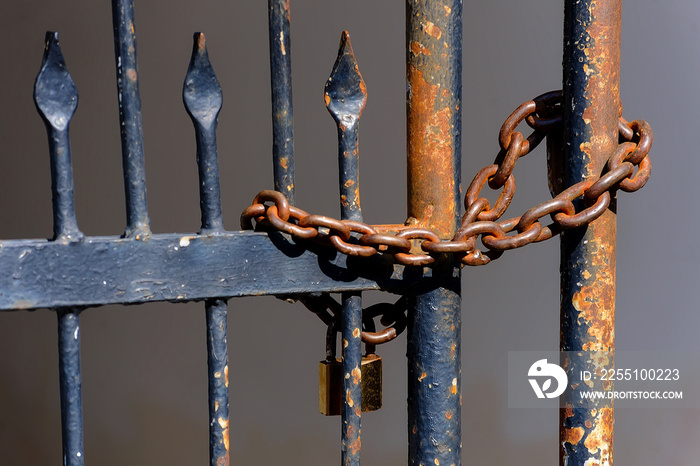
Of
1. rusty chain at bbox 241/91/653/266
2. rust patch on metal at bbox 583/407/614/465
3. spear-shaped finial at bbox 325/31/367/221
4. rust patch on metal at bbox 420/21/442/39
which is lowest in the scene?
rust patch on metal at bbox 583/407/614/465

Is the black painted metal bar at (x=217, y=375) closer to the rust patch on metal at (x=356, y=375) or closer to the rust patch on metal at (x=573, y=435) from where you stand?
the rust patch on metal at (x=356, y=375)

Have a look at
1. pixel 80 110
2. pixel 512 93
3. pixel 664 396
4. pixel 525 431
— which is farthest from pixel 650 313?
pixel 80 110

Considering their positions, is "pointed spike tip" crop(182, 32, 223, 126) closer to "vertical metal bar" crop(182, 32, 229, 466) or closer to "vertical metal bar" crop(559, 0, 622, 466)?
"vertical metal bar" crop(182, 32, 229, 466)

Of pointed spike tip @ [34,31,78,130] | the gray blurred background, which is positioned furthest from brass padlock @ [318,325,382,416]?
the gray blurred background

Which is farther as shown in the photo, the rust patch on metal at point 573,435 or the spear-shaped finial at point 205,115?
the rust patch on metal at point 573,435

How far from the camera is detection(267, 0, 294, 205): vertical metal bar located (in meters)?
0.66

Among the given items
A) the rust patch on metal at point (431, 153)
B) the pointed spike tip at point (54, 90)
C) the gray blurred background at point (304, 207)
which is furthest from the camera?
the gray blurred background at point (304, 207)

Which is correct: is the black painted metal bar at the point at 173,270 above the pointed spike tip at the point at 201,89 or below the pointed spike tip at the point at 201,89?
below

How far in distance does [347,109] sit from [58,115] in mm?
238

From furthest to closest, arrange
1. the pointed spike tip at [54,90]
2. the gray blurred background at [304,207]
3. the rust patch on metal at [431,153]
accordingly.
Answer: the gray blurred background at [304,207], the rust patch on metal at [431,153], the pointed spike tip at [54,90]

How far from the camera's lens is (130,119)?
0.63 metres

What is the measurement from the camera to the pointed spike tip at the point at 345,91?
661mm

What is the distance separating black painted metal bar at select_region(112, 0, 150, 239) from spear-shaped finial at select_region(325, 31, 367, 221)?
0.16 meters

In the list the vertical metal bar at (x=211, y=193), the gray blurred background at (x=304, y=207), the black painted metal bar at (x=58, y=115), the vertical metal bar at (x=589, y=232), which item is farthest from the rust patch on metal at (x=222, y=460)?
the gray blurred background at (x=304, y=207)
